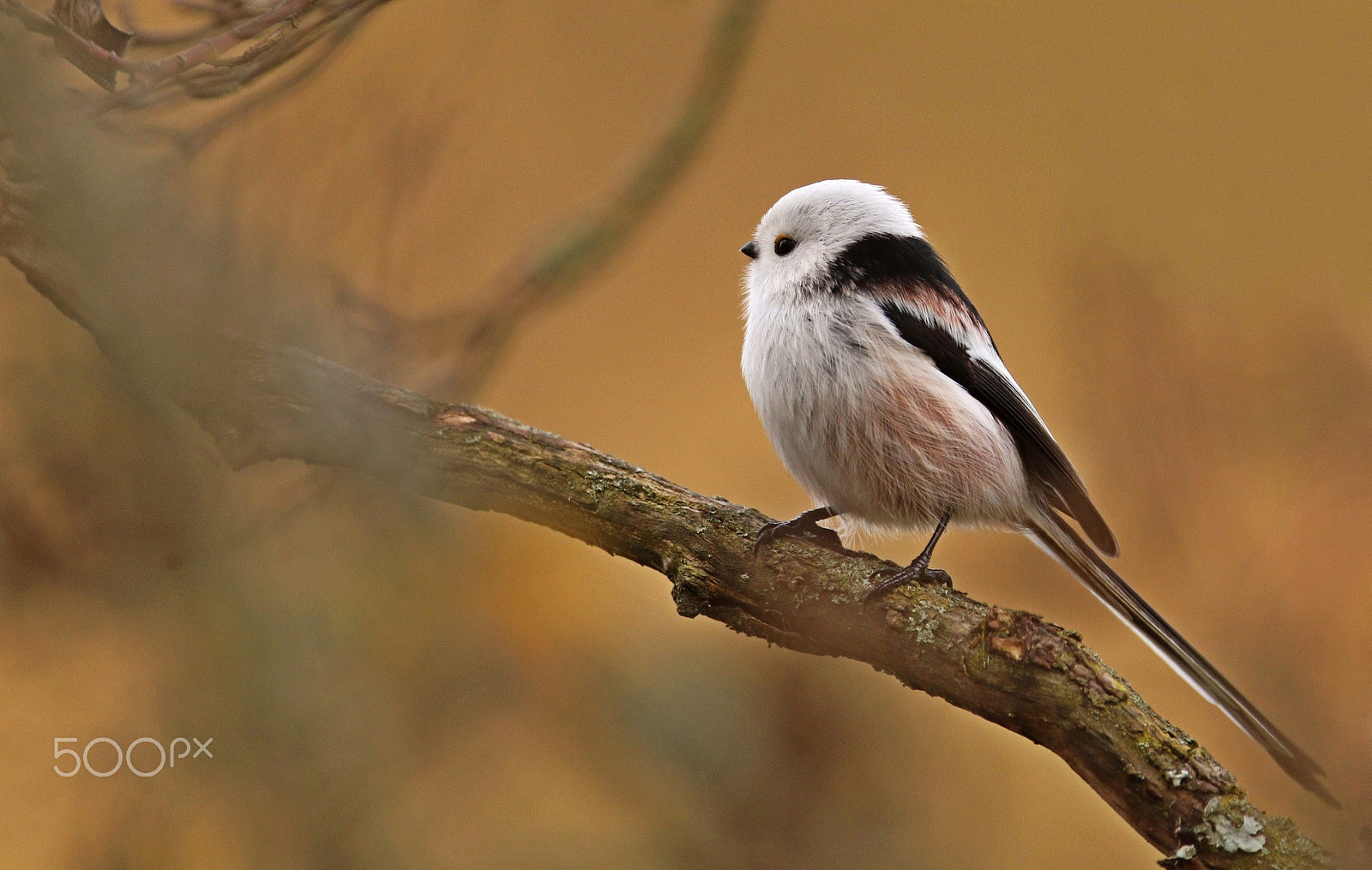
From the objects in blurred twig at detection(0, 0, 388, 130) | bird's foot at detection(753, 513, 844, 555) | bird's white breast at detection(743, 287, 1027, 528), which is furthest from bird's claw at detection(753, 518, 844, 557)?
blurred twig at detection(0, 0, 388, 130)

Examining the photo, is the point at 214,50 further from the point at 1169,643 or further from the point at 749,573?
the point at 1169,643

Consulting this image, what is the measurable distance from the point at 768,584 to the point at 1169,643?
92 cm

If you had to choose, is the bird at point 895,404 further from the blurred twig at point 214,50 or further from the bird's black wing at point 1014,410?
the blurred twig at point 214,50

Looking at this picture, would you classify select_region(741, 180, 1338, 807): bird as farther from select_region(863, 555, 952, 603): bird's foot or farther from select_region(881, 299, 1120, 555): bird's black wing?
select_region(863, 555, 952, 603): bird's foot

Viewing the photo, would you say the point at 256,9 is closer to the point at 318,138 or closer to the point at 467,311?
the point at 318,138

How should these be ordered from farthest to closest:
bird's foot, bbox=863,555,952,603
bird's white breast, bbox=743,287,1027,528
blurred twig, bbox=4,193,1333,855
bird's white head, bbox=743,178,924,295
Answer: bird's white head, bbox=743,178,924,295 → bird's white breast, bbox=743,287,1027,528 → bird's foot, bbox=863,555,952,603 → blurred twig, bbox=4,193,1333,855

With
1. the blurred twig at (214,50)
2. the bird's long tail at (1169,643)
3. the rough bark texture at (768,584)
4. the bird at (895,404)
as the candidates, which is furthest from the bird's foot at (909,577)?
the blurred twig at (214,50)

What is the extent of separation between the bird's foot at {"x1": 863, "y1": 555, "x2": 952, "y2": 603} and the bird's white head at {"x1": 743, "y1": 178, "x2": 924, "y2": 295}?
782 mm

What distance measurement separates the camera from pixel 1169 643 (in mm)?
2199

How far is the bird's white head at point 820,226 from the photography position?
8.23 ft

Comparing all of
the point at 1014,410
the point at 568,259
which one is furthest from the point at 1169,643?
the point at 568,259

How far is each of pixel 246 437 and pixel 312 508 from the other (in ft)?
1.23

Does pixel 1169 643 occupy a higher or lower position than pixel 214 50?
higher

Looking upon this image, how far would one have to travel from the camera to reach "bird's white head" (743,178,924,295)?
2510mm
